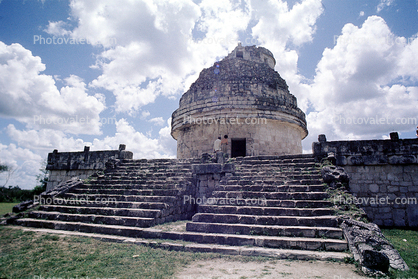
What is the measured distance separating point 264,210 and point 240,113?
7563 mm

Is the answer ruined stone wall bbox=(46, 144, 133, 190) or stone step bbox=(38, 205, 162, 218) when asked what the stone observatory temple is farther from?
stone step bbox=(38, 205, 162, 218)

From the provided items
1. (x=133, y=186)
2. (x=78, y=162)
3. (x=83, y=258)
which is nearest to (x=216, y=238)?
(x=83, y=258)

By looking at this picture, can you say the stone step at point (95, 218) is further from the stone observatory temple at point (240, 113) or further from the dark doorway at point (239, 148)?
the dark doorway at point (239, 148)

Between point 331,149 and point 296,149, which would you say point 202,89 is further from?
point 331,149

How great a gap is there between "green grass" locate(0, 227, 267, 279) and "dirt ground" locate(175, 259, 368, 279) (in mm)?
269

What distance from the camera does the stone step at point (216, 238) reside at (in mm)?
5195

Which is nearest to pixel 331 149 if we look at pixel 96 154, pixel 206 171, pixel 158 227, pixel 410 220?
pixel 410 220

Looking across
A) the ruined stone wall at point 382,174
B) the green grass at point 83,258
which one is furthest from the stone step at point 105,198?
the ruined stone wall at point 382,174

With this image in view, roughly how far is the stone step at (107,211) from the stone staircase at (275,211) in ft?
5.00

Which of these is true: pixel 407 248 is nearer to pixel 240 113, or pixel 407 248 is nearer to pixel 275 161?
pixel 275 161

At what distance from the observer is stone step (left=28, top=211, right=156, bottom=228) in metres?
7.11

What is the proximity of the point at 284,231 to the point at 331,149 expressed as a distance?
5.31 m

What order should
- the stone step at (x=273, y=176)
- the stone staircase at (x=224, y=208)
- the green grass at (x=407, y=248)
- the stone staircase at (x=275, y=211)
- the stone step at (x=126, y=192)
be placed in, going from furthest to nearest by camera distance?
the stone step at (x=126, y=192), the stone step at (x=273, y=176), the stone staircase at (x=224, y=208), the stone staircase at (x=275, y=211), the green grass at (x=407, y=248)

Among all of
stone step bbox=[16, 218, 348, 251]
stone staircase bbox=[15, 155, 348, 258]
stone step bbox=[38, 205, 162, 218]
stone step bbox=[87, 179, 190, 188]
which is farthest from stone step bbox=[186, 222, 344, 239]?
stone step bbox=[87, 179, 190, 188]
